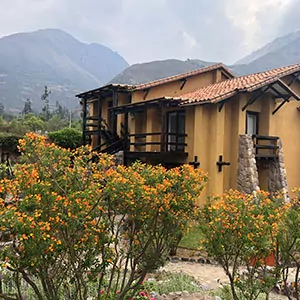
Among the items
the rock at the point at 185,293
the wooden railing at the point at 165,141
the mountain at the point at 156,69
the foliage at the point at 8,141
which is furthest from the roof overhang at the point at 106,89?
the mountain at the point at 156,69

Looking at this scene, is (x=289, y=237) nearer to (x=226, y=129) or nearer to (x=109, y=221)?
(x=109, y=221)

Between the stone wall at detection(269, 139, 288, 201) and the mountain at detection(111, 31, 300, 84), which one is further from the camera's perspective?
the mountain at detection(111, 31, 300, 84)

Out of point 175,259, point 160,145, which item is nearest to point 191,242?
point 175,259

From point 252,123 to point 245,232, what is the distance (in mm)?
12547

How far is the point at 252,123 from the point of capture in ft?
54.7

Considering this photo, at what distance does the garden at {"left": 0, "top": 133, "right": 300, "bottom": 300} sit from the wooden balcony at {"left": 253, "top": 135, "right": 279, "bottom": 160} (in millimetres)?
10314

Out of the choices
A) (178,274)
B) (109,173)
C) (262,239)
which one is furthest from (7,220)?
(178,274)

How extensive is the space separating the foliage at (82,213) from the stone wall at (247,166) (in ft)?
32.4

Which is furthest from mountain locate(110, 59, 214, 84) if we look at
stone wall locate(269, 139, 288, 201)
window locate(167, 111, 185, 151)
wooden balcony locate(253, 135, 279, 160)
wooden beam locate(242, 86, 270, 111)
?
wooden beam locate(242, 86, 270, 111)

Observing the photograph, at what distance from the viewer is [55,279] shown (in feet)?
16.2

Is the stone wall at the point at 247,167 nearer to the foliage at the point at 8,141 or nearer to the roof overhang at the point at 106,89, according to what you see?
the roof overhang at the point at 106,89

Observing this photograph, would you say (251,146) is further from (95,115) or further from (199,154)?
(95,115)

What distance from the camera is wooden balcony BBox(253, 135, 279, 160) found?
15586 mm

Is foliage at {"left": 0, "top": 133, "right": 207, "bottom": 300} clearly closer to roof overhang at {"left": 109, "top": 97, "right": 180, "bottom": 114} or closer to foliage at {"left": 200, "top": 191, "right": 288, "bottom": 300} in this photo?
foliage at {"left": 200, "top": 191, "right": 288, "bottom": 300}
